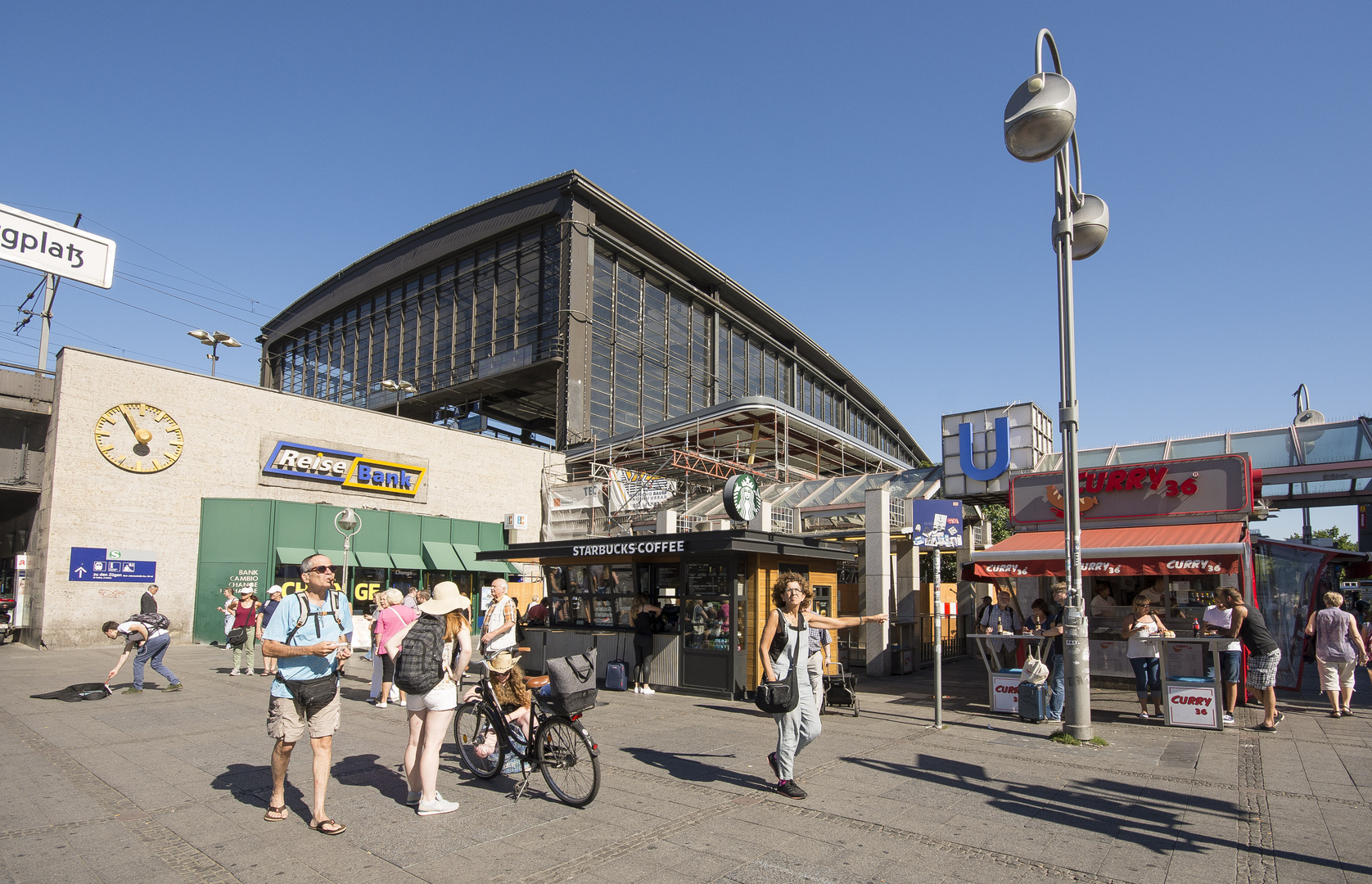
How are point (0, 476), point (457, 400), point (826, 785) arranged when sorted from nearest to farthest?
1. point (826, 785)
2. point (0, 476)
3. point (457, 400)

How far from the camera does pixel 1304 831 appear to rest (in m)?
5.81

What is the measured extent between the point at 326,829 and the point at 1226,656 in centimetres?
1095

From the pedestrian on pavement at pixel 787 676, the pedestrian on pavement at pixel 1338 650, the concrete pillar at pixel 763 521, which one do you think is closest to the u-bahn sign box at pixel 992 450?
the concrete pillar at pixel 763 521

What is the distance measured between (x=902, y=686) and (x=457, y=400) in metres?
33.8

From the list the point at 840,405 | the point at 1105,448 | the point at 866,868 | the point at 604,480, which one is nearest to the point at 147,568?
the point at 604,480

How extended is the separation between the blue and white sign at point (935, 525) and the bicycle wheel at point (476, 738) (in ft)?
20.5

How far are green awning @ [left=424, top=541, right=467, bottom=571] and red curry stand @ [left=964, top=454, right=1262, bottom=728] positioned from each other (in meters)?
18.0

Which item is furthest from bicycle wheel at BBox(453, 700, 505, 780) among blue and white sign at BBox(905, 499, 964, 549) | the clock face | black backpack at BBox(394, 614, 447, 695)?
the clock face

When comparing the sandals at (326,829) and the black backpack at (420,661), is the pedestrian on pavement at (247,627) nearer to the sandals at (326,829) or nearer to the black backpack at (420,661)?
the sandals at (326,829)

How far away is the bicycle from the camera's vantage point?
6.34 m

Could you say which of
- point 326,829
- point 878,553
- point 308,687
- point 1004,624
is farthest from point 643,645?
point 308,687

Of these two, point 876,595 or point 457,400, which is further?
point 457,400

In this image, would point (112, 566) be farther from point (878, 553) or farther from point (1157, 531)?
point (1157, 531)

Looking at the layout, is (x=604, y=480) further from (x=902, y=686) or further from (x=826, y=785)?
(x=826, y=785)
